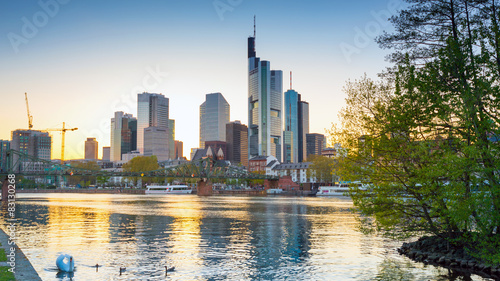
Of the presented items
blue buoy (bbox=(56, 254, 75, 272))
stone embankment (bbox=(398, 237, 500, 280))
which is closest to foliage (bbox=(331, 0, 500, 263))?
stone embankment (bbox=(398, 237, 500, 280))

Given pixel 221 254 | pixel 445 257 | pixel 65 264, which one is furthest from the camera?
pixel 221 254

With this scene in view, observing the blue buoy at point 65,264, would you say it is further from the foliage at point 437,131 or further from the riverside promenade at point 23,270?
the foliage at point 437,131

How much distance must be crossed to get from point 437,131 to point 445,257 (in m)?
8.12

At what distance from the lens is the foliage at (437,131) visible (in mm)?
21500

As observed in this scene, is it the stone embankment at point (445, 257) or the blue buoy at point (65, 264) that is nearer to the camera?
the stone embankment at point (445, 257)

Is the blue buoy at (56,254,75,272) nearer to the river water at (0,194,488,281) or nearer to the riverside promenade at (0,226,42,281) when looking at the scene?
the river water at (0,194,488,281)

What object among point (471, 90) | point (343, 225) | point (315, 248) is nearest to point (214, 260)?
point (315, 248)

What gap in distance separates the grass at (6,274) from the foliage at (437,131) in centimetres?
1840

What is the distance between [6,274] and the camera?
1819 cm

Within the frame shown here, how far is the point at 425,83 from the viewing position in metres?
24.2

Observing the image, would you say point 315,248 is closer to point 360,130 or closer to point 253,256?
point 253,256

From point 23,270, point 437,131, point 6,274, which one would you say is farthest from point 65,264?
point 437,131

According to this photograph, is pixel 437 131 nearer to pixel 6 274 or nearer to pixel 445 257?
pixel 445 257

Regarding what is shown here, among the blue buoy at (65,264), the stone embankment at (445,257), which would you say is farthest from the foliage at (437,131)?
the blue buoy at (65,264)
